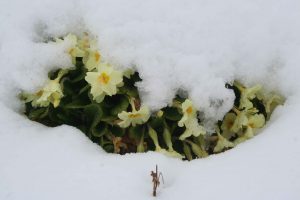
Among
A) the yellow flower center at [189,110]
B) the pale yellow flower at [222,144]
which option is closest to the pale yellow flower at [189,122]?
the yellow flower center at [189,110]

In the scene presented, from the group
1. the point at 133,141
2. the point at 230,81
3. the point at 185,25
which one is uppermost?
the point at 185,25

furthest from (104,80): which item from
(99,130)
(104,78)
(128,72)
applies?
(99,130)

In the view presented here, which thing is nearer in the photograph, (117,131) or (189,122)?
(189,122)

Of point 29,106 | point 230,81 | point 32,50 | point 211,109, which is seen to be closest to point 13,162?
point 29,106

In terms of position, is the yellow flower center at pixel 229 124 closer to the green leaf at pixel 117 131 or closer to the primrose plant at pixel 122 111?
the primrose plant at pixel 122 111

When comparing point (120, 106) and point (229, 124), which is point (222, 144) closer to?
point (229, 124)

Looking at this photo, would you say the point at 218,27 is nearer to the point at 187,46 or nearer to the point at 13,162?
the point at 187,46

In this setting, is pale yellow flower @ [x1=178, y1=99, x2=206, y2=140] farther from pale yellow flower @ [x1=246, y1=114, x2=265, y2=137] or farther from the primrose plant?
pale yellow flower @ [x1=246, y1=114, x2=265, y2=137]
